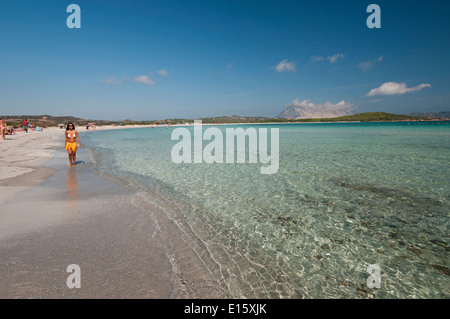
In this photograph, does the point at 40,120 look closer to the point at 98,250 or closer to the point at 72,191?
the point at 72,191

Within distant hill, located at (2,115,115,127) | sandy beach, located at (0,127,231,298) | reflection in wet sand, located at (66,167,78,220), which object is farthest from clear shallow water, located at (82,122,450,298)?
distant hill, located at (2,115,115,127)

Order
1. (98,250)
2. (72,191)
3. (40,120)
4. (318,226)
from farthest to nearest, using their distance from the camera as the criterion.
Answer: (40,120) < (72,191) < (318,226) < (98,250)

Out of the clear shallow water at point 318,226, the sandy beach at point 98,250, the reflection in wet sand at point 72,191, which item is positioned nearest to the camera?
the sandy beach at point 98,250

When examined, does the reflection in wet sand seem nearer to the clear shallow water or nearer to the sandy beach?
the sandy beach

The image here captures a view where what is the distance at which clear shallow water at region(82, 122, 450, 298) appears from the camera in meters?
3.84

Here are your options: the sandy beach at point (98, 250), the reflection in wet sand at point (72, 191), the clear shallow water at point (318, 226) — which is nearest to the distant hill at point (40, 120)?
the reflection in wet sand at point (72, 191)

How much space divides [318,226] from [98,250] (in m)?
5.45

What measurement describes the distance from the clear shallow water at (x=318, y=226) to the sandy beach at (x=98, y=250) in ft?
2.09

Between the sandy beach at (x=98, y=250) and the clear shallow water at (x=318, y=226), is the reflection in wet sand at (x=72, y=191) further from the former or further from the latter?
the clear shallow water at (x=318, y=226)

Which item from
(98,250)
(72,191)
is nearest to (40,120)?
(72,191)

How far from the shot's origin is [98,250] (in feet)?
14.4

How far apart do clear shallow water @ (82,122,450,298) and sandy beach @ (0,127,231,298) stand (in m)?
0.64

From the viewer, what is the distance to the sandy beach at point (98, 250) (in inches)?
133
